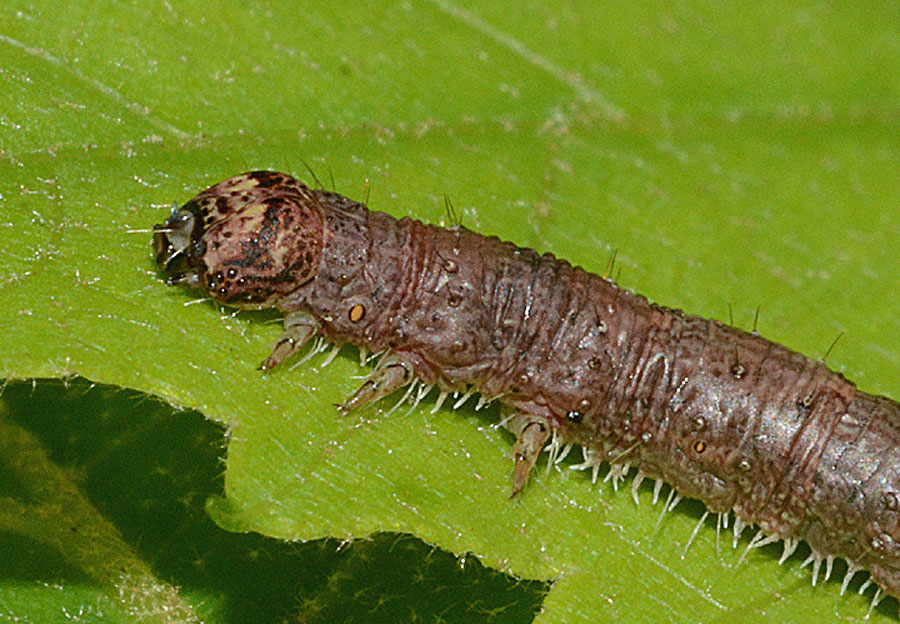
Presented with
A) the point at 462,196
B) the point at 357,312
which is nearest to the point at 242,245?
the point at 357,312

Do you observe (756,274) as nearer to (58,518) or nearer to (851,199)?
(851,199)

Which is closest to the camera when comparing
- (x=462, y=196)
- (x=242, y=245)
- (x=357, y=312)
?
(x=242, y=245)

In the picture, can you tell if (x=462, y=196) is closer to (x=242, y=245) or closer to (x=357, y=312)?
(x=357, y=312)

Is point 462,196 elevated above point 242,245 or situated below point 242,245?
above

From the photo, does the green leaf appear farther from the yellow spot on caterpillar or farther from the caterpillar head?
the yellow spot on caterpillar

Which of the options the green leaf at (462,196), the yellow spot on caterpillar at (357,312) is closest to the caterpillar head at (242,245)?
the green leaf at (462,196)

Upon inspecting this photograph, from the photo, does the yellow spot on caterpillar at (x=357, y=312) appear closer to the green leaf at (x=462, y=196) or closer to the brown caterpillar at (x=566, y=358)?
the brown caterpillar at (x=566, y=358)

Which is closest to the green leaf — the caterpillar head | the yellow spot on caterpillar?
the caterpillar head

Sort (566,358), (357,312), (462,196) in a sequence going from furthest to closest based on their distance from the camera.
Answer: (462,196), (566,358), (357,312)
